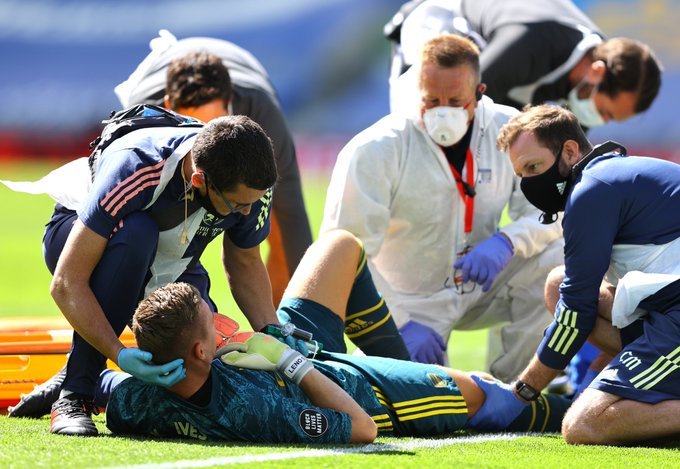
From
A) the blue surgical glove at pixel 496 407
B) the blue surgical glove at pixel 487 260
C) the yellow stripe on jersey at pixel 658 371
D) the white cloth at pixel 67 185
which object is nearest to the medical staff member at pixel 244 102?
the white cloth at pixel 67 185

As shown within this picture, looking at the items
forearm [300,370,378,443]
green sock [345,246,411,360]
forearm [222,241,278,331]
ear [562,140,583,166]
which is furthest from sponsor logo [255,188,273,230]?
ear [562,140,583,166]

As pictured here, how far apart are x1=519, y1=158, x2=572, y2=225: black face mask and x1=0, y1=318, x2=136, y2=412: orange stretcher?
5.98 ft

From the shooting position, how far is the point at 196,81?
5.90 metres

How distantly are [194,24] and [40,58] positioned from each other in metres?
4.11

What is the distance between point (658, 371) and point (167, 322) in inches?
73.5

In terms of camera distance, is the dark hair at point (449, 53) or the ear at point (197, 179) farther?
the dark hair at point (449, 53)

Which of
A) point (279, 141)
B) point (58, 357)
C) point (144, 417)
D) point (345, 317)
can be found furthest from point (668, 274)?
point (279, 141)

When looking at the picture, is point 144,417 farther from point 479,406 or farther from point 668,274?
point 668,274

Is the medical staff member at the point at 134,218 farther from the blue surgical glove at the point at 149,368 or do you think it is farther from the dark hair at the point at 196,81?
the dark hair at the point at 196,81

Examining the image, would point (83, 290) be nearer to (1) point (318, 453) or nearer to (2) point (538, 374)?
(1) point (318, 453)

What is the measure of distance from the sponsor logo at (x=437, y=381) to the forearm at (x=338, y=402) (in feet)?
1.68

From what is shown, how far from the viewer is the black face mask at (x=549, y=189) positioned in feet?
14.9

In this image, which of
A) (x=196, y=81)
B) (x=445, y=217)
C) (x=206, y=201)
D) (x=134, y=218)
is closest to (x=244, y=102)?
(x=196, y=81)

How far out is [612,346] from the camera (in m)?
4.60
